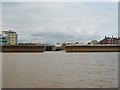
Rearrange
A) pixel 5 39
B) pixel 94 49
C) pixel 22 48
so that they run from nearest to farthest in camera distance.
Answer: pixel 22 48, pixel 94 49, pixel 5 39

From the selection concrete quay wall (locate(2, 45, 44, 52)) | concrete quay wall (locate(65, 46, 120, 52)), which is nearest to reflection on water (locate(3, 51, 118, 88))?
concrete quay wall (locate(2, 45, 44, 52))

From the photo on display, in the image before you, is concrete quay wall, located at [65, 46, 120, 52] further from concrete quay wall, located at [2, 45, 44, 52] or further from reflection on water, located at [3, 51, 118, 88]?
reflection on water, located at [3, 51, 118, 88]

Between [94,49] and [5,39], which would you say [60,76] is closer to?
[94,49]

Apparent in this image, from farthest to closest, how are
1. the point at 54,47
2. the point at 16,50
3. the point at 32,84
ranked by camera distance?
the point at 54,47 < the point at 16,50 < the point at 32,84

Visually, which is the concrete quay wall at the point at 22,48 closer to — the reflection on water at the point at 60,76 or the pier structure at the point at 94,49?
the pier structure at the point at 94,49

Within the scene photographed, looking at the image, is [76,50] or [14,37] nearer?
[76,50]

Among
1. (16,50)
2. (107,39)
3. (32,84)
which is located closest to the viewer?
(32,84)

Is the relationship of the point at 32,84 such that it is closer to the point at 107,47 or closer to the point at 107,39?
the point at 107,47

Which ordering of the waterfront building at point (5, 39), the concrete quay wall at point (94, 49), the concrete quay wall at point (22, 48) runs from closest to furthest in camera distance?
the concrete quay wall at point (22, 48), the concrete quay wall at point (94, 49), the waterfront building at point (5, 39)

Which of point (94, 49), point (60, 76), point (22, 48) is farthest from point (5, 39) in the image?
point (60, 76)

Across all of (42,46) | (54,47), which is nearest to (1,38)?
(42,46)

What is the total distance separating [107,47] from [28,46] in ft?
58.3

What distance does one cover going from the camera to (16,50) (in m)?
67.2

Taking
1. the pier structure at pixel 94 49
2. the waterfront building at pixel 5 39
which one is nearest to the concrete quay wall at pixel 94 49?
the pier structure at pixel 94 49
